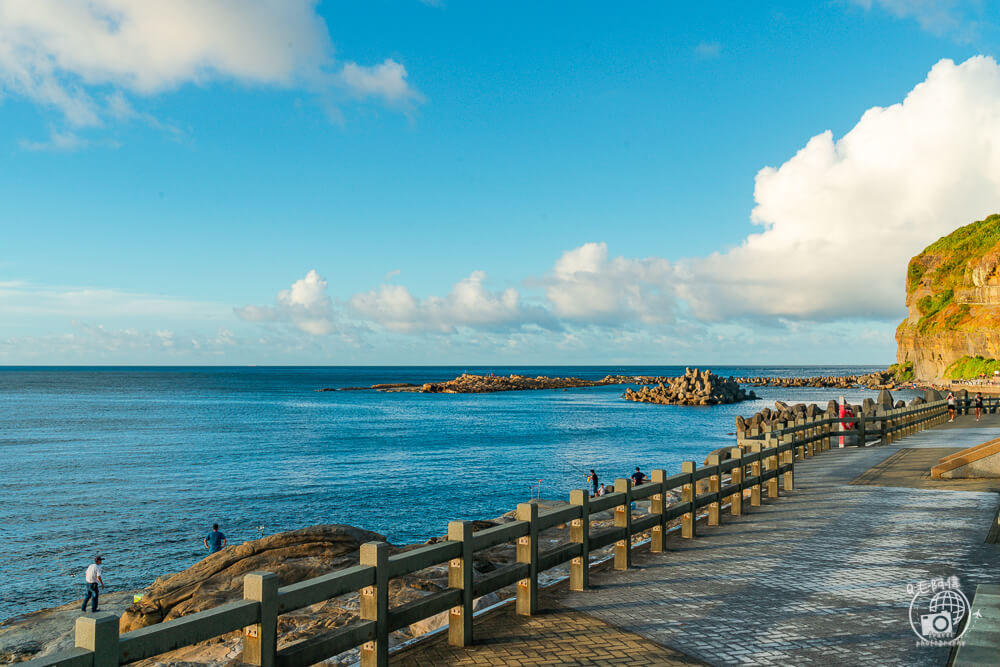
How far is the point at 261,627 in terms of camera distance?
5.21 metres

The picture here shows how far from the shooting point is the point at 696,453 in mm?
52000

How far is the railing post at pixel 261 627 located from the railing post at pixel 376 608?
1.04m

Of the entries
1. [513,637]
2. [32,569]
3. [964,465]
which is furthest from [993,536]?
[32,569]

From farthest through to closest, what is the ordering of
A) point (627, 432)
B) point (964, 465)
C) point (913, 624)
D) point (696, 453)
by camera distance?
point (627, 432) → point (696, 453) → point (964, 465) → point (913, 624)

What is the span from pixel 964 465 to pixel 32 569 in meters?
29.8

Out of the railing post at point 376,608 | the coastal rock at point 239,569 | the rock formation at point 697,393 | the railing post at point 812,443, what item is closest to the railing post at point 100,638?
the railing post at point 376,608

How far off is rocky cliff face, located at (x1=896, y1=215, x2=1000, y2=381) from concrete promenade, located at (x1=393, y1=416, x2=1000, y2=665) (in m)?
117

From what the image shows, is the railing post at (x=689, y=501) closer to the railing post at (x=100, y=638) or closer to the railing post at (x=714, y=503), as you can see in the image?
the railing post at (x=714, y=503)

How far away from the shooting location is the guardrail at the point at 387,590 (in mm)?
4449

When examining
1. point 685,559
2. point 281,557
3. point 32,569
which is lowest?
point 32,569

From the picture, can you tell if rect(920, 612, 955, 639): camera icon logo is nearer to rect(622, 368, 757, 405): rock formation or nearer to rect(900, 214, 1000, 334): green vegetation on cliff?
rect(622, 368, 757, 405): rock formation

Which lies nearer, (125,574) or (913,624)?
(913,624)

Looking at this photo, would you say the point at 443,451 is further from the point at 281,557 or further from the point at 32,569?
the point at 281,557

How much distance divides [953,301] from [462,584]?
146 meters
